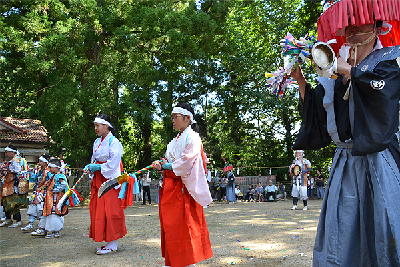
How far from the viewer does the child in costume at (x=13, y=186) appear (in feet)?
27.0

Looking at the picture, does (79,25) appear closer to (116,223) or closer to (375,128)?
(116,223)

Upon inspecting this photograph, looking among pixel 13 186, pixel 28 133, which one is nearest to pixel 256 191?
pixel 13 186

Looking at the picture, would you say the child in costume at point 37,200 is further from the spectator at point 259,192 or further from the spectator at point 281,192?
the spectator at point 281,192

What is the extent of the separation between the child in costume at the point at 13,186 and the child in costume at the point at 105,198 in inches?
157

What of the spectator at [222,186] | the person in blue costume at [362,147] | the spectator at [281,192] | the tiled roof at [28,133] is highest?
the tiled roof at [28,133]

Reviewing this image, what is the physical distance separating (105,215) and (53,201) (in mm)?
2276

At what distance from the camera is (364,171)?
Answer: 2.03 meters

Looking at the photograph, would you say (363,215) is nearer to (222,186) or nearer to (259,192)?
(222,186)

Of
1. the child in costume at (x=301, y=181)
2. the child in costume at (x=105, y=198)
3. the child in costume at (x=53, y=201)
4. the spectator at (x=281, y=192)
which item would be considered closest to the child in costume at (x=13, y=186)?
the child in costume at (x=53, y=201)

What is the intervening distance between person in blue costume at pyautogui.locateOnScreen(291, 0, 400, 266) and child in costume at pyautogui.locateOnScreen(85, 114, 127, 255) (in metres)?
3.78

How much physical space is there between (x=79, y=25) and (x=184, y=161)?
37.8 feet

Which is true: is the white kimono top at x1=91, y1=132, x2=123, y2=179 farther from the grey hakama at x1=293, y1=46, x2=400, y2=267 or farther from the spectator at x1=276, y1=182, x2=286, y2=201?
the spectator at x1=276, y1=182, x2=286, y2=201

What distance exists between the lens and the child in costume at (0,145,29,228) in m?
8.23

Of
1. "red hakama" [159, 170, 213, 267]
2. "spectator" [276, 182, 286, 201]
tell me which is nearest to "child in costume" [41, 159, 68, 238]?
"red hakama" [159, 170, 213, 267]
